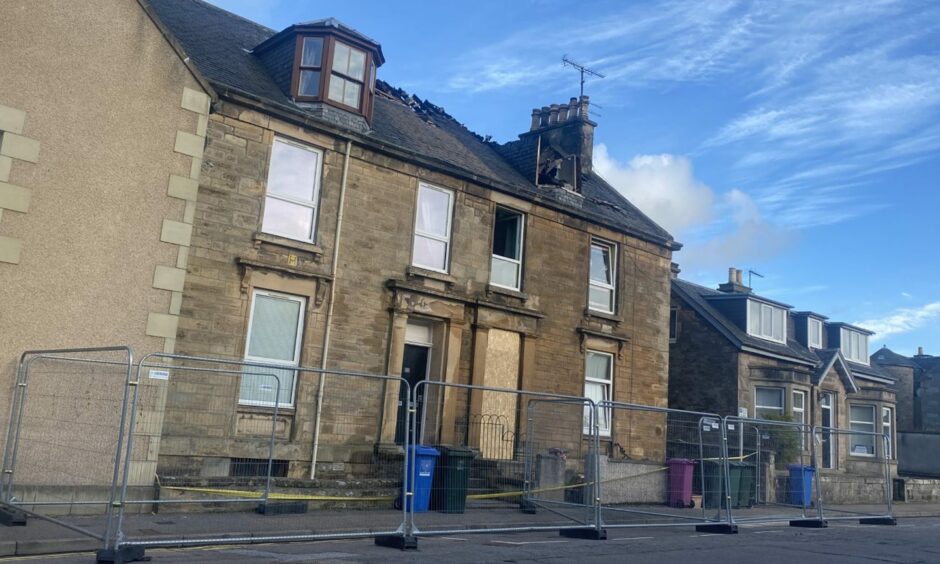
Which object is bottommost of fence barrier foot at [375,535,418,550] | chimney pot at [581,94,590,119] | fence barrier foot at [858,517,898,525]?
fence barrier foot at [375,535,418,550]

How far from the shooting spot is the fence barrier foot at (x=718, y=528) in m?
13.3

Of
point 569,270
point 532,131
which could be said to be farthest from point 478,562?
point 532,131

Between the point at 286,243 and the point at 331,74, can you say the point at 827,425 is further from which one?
the point at 286,243

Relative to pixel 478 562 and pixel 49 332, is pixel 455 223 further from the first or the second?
pixel 478 562

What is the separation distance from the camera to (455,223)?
17812 millimetres

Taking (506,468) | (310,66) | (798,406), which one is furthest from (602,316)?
(798,406)

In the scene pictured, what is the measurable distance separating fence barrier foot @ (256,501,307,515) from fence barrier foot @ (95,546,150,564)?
3.90 meters

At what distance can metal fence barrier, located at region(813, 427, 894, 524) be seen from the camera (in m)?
16.8

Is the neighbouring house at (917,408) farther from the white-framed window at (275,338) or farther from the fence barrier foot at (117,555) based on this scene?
the fence barrier foot at (117,555)

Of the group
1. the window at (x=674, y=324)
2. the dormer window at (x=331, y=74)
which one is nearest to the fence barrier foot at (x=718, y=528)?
the dormer window at (x=331, y=74)

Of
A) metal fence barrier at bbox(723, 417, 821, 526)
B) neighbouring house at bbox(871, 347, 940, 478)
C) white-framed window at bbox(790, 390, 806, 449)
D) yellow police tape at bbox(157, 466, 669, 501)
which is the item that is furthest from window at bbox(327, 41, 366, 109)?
neighbouring house at bbox(871, 347, 940, 478)

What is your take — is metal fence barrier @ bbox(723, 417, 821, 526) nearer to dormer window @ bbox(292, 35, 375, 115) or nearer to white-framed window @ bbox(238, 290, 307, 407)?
white-framed window @ bbox(238, 290, 307, 407)

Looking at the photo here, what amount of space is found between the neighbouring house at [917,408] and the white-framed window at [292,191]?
32.0 meters

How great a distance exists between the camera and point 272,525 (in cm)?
1082
